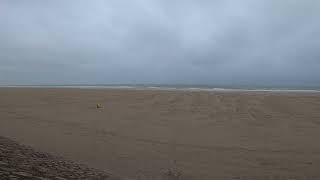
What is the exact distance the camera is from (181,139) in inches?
392

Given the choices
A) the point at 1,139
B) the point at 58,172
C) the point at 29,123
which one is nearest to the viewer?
the point at 58,172

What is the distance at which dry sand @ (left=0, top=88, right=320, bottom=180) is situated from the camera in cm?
730

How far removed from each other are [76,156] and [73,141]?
1.63 m

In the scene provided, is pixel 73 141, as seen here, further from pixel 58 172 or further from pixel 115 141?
pixel 58 172

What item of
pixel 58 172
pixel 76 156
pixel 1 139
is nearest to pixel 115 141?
pixel 76 156

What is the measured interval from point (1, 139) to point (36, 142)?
10.9ft

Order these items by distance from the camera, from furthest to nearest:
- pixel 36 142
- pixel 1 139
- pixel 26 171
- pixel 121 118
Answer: pixel 121 118, pixel 36 142, pixel 1 139, pixel 26 171

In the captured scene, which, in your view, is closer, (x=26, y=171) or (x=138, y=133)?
(x=26, y=171)

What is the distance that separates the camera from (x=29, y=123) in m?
12.4

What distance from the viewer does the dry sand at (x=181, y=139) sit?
7301mm

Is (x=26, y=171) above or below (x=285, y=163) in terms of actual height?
above

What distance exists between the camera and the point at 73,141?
963cm

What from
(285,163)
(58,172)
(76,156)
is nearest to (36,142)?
(76,156)

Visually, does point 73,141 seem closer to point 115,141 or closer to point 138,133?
point 115,141
